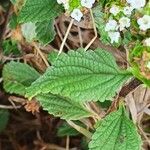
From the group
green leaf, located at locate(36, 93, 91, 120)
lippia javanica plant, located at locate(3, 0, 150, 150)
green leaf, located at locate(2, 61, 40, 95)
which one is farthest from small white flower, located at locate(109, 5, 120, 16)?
green leaf, located at locate(2, 61, 40, 95)

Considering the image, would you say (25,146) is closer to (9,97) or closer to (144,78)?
(9,97)

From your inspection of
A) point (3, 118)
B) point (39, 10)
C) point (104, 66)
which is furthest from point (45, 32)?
point (3, 118)

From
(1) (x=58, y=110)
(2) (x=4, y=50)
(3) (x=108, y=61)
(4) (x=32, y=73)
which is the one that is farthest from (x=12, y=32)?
(3) (x=108, y=61)

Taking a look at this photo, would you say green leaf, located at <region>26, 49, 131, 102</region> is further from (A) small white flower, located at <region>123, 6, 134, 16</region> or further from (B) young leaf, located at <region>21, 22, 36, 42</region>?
(B) young leaf, located at <region>21, 22, 36, 42</region>

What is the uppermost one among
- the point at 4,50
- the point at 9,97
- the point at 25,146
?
the point at 4,50

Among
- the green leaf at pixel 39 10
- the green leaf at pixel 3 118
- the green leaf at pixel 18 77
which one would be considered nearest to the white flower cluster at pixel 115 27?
the green leaf at pixel 39 10

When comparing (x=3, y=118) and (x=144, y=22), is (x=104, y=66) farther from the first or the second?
(x=3, y=118)
